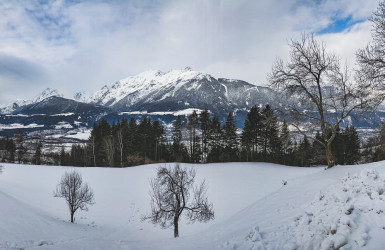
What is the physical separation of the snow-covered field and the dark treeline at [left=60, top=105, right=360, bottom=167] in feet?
35.5

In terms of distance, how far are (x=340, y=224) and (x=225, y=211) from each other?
21249 millimetres

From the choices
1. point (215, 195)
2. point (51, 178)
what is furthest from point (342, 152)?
point (51, 178)

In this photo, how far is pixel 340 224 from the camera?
24.0 feet

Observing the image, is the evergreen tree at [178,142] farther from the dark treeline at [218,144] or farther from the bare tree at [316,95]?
the bare tree at [316,95]

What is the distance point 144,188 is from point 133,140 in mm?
28155

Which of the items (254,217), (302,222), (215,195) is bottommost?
(215,195)

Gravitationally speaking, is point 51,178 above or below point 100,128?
below

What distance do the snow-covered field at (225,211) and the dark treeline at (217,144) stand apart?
10832 mm

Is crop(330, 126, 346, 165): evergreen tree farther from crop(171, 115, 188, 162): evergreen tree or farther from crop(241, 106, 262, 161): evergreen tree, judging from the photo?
crop(171, 115, 188, 162): evergreen tree

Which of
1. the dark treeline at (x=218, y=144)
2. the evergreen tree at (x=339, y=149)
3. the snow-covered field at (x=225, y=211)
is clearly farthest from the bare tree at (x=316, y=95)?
the evergreen tree at (x=339, y=149)

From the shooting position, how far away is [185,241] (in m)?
13.0

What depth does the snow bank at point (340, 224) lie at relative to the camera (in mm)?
6746

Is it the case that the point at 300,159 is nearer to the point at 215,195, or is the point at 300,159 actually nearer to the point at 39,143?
the point at 215,195

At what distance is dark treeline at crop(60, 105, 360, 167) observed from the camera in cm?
5394
